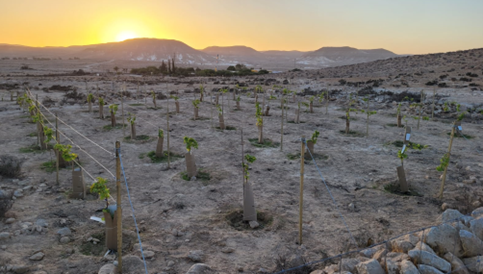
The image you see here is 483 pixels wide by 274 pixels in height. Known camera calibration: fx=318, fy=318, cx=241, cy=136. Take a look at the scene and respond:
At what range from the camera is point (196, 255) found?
567cm

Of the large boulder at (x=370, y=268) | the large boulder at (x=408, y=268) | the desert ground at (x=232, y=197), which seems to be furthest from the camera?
the desert ground at (x=232, y=197)

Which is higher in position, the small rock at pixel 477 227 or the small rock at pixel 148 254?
the small rock at pixel 477 227

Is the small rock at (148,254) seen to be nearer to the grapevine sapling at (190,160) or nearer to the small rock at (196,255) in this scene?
the small rock at (196,255)

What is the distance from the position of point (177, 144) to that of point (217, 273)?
27.7ft

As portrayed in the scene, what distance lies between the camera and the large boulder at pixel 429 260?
4.47 metres

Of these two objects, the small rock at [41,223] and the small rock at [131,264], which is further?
the small rock at [41,223]

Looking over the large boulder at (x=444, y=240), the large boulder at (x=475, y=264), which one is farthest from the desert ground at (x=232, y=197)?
the large boulder at (x=475, y=264)

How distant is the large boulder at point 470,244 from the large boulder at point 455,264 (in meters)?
0.30

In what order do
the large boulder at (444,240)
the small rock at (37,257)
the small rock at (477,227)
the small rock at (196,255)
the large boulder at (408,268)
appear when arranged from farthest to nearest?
the small rock at (196,255)
the small rock at (37,257)
the small rock at (477,227)
the large boulder at (444,240)
the large boulder at (408,268)

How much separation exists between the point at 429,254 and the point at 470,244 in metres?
0.88

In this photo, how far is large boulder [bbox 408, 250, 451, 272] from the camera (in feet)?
14.7

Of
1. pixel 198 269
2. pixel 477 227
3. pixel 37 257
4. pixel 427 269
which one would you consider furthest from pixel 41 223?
pixel 477 227

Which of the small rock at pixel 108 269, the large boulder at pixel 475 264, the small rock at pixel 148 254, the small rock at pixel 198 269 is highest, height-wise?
the large boulder at pixel 475 264

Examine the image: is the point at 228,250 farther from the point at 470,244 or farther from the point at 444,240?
the point at 470,244
